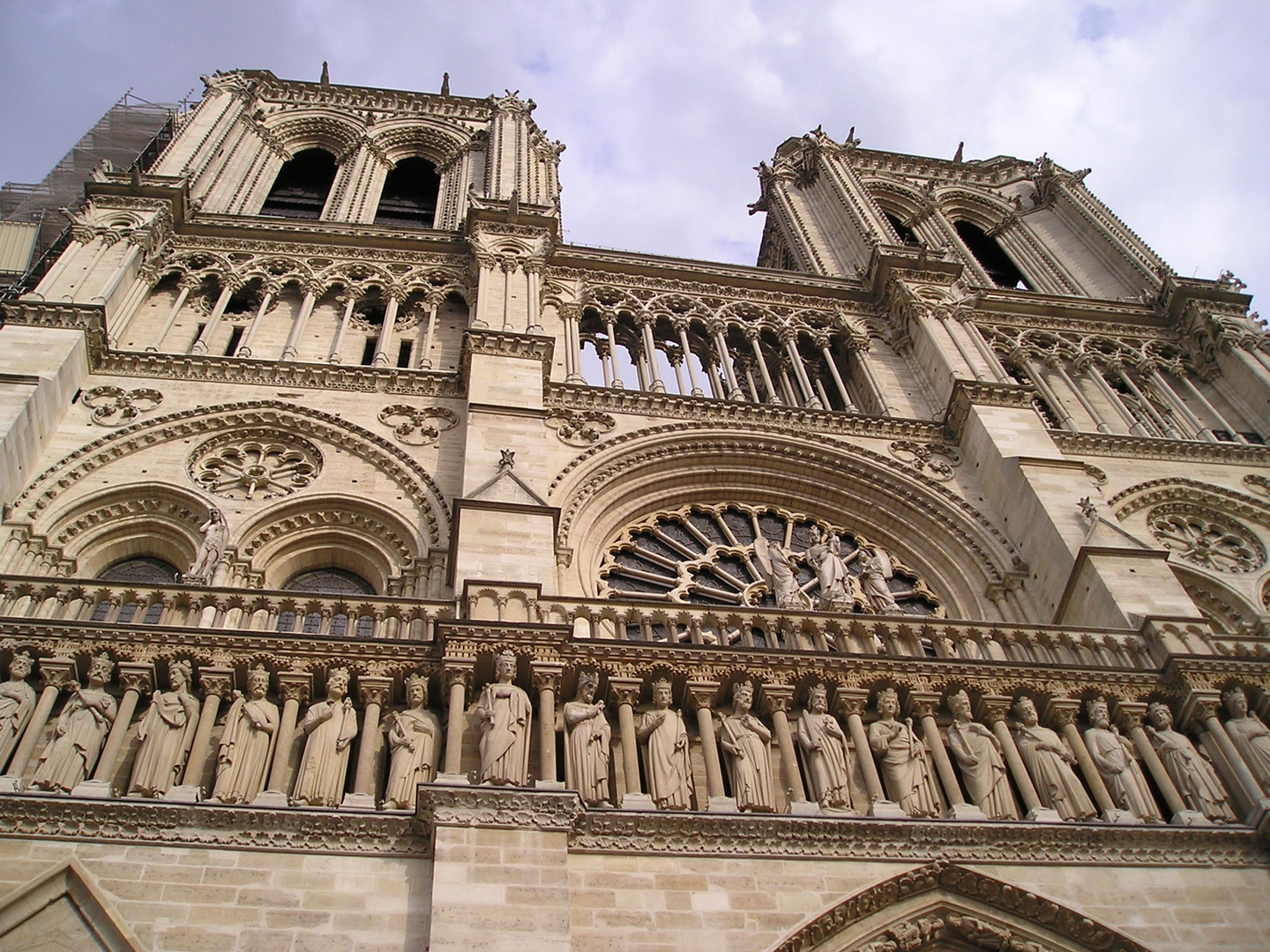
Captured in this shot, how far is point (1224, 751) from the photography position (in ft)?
34.0

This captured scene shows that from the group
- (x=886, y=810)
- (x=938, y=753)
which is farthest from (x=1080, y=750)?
(x=886, y=810)

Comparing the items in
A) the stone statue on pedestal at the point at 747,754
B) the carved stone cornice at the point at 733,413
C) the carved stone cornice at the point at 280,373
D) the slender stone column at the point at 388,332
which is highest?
the slender stone column at the point at 388,332

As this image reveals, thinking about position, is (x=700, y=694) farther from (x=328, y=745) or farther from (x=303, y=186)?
(x=303, y=186)

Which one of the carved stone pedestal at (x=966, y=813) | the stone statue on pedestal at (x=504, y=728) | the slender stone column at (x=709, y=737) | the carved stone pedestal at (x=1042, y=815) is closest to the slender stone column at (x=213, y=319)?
the stone statue on pedestal at (x=504, y=728)

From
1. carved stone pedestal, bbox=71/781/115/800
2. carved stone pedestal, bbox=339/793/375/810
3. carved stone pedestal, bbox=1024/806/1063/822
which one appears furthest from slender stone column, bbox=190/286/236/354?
carved stone pedestal, bbox=1024/806/1063/822

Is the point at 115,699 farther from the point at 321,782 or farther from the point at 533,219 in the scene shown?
the point at 533,219

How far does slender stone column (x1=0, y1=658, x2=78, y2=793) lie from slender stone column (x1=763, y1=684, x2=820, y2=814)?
17.4 feet

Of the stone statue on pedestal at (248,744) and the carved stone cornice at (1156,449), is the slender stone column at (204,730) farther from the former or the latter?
the carved stone cornice at (1156,449)

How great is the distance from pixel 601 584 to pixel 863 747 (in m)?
4.71

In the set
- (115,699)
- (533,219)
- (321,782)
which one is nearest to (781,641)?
(321,782)

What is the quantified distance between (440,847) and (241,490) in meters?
6.83

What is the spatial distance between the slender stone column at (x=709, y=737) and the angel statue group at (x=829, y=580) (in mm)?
2279

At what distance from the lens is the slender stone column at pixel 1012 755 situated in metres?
9.48

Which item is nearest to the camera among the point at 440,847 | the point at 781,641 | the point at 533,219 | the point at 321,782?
the point at 440,847
